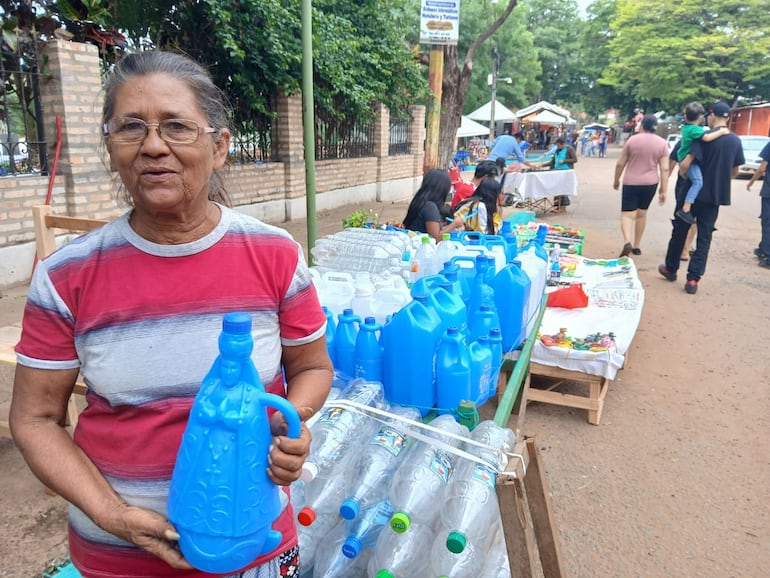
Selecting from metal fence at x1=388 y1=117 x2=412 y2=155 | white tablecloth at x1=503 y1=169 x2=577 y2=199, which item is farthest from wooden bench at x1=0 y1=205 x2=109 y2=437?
metal fence at x1=388 y1=117 x2=412 y2=155

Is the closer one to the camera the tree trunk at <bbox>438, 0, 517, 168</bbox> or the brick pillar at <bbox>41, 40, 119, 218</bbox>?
the brick pillar at <bbox>41, 40, 119, 218</bbox>

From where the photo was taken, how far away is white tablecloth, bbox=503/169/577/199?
36.7 feet

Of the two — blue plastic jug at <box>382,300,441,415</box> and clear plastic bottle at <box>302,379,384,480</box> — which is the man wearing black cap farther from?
clear plastic bottle at <box>302,379,384,480</box>

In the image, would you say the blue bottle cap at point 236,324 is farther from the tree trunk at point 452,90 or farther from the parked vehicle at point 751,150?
the parked vehicle at point 751,150

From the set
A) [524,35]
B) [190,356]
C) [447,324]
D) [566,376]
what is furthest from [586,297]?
[524,35]

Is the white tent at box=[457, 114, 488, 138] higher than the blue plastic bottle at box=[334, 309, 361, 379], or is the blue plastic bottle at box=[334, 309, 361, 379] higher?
the white tent at box=[457, 114, 488, 138]

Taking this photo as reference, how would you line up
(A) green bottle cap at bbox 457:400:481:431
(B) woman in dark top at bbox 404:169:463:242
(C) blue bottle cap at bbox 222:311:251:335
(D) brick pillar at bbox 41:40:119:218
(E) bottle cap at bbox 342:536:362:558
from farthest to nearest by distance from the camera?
(D) brick pillar at bbox 41:40:119:218
(B) woman in dark top at bbox 404:169:463:242
(A) green bottle cap at bbox 457:400:481:431
(E) bottle cap at bbox 342:536:362:558
(C) blue bottle cap at bbox 222:311:251:335

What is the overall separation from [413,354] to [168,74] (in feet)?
4.27

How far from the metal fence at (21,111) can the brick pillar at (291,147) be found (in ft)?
14.3

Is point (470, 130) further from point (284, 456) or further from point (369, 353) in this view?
point (284, 456)

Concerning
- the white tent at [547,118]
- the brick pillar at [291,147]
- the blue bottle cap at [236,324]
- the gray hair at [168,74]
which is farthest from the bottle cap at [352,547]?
the white tent at [547,118]

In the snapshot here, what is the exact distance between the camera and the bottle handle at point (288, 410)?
102 cm

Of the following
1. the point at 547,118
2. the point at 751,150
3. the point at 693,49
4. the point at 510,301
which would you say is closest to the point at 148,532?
the point at 510,301

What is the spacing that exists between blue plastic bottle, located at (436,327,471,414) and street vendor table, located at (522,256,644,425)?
1.22 meters
